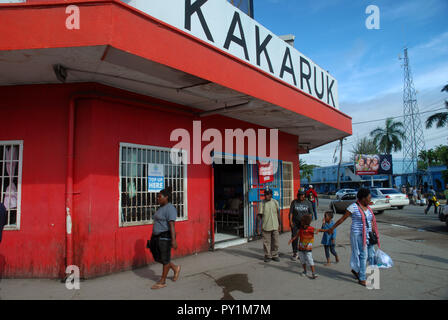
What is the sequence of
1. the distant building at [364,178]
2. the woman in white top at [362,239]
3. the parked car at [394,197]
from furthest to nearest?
the distant building at [364,178] → the parked car at [394,197] → the woman in white top at [362,239]

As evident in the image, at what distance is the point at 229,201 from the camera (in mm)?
10539

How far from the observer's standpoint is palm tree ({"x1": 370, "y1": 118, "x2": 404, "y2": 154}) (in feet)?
134

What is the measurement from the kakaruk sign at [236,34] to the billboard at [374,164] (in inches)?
1254

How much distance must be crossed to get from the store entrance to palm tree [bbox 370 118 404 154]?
122ft

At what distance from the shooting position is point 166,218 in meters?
4.70

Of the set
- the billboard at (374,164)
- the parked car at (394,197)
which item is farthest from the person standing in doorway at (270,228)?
the billboard at (374,164)

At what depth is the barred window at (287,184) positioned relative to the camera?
34.9 feet

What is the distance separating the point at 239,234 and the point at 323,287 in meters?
4.49

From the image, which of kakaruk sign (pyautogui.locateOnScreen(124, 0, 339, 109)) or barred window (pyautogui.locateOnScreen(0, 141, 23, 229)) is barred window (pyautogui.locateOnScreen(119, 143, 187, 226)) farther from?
kakaruk sign (pyautogui.locateOnScreen(124, 0, 339, 109))

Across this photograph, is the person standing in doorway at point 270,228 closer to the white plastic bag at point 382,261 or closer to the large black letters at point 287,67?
the white plastic bag at point 382,261

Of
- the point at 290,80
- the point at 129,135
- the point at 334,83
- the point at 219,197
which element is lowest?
the point at 219,197

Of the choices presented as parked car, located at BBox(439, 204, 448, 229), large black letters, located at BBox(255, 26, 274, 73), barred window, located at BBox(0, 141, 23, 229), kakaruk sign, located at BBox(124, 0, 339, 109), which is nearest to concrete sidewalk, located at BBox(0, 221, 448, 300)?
barred window, located at BBox(0, 141, 23, 229)
